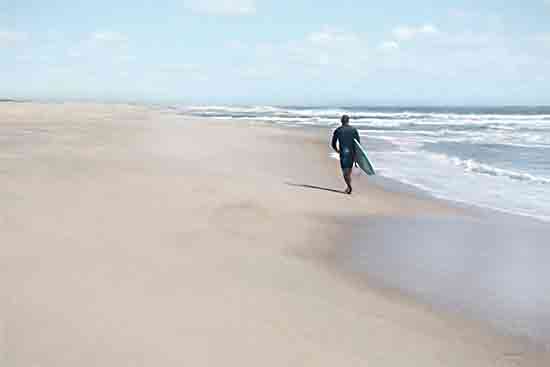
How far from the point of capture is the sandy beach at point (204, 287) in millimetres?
3412

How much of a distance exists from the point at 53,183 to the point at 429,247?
6.62 meters

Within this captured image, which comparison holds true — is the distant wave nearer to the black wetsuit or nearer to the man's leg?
the black wetsuit

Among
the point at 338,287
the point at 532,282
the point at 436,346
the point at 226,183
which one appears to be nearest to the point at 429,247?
the point at 532,282

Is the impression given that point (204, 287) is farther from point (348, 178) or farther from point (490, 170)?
point (490, 170)

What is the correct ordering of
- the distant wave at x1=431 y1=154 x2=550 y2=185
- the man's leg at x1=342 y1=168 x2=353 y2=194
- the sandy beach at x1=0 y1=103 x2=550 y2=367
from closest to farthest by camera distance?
the sandy beach at x1=0 y1=103 x2=550 y2=367, the man's leg at x1=342 y1=168 x2=353 y2=194, the distant wave at x1=431 y1=154 x2=550 y2=185

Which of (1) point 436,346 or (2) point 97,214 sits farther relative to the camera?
(2) point 97,214

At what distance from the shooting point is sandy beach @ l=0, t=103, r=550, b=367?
3.41 meters

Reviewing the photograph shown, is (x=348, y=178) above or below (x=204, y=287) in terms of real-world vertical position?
above

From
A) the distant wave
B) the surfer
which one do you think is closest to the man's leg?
the surfer

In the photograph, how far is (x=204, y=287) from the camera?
449 cm

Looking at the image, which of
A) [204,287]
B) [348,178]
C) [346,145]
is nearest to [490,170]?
[346,145]

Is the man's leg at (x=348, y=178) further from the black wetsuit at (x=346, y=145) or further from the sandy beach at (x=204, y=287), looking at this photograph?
the sandy beach at (x=204, y=287)

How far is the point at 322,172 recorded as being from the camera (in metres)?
13.8

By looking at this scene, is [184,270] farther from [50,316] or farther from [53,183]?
[53,183]
